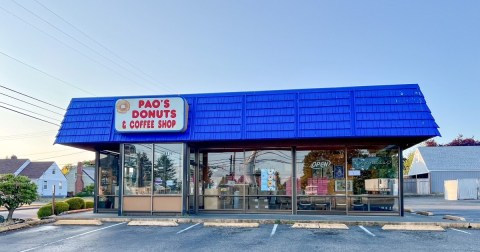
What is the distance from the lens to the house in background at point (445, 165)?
46656 millimetres

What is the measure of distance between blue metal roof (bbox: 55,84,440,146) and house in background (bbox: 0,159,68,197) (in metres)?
46.9

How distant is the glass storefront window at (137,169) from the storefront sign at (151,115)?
90 cm

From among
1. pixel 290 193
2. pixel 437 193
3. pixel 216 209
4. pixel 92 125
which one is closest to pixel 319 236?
pixel 290 193

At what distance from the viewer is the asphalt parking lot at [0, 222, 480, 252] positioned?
10.4 meters

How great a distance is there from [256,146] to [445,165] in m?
36.7

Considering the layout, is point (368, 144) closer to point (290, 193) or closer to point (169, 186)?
point (290, 193)

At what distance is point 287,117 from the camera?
53.5 feet

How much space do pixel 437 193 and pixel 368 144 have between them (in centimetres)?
3409

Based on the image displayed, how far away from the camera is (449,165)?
47469mm

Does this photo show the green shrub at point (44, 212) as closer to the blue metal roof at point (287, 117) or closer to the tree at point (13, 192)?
the tree at point (13, 192)

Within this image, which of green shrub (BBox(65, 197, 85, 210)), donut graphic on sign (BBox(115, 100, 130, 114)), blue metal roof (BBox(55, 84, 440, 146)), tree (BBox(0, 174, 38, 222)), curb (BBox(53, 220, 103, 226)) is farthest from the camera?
green shrub (BBox(65, 197, 85, 210))

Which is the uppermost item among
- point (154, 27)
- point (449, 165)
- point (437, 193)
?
point (154, 27)

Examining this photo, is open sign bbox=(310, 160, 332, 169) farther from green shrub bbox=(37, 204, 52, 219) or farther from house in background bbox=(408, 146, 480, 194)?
house in background bbox=(408, 146, 480, 194)

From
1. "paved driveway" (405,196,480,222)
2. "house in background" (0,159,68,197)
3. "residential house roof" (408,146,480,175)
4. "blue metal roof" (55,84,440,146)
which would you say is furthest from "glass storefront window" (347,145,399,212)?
"house in background" (0,159,68,197)
